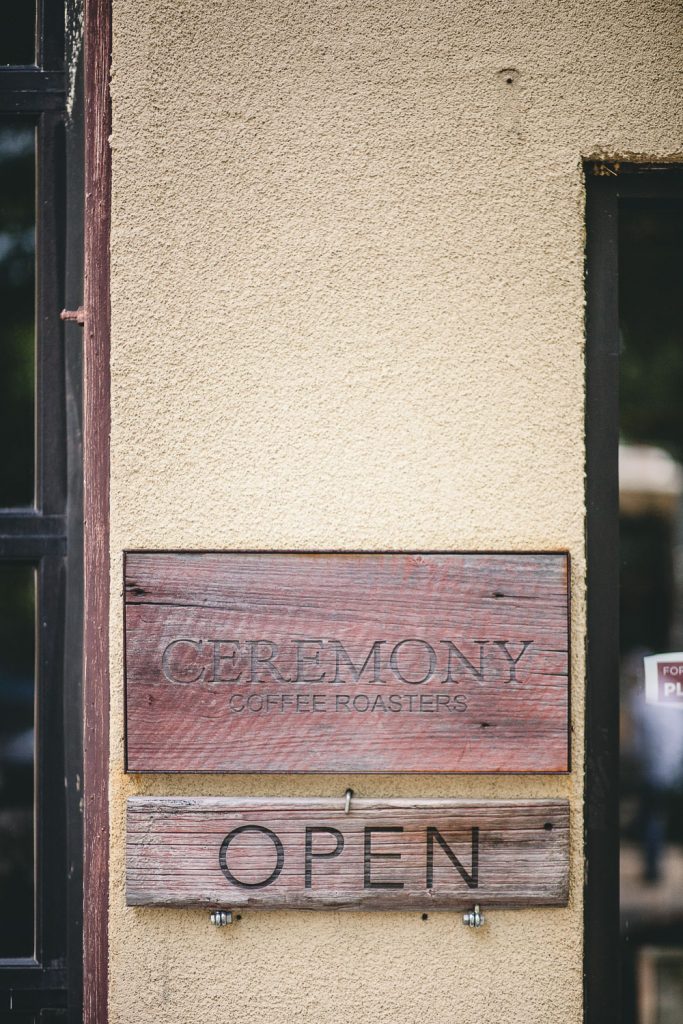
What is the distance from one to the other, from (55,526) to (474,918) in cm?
140

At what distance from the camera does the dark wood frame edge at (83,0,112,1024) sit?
6.15 ft

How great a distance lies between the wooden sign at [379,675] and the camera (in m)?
1.82

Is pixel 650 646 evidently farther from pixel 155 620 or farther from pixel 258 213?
pixel 258 213

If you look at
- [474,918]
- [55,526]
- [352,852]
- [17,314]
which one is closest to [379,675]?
[352,852]

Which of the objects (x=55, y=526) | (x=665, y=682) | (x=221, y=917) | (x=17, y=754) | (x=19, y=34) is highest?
(x=19, y=34)

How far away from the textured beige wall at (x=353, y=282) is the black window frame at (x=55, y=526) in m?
0.17

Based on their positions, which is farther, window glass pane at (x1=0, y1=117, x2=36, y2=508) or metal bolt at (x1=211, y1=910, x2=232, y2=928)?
window glass pane at (x1=0, y1=117, x2=36, y2=508)

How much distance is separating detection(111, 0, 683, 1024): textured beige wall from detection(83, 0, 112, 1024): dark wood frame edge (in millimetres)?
38

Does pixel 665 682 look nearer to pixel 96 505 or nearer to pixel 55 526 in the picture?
pixel 96 505

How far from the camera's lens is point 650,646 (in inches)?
85.7

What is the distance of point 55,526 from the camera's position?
200 cm

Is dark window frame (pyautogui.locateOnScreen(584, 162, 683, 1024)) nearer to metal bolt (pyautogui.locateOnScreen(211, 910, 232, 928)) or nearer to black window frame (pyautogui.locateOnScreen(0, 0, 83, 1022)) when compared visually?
metal bolt (pyautogui.locateOnScreen(211, 910, 232, 928))

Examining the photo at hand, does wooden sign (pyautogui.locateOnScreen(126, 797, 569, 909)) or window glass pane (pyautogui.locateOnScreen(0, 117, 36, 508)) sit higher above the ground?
window glass pane (pyautogui.locateOnScreen(0, 117, 36, 508))

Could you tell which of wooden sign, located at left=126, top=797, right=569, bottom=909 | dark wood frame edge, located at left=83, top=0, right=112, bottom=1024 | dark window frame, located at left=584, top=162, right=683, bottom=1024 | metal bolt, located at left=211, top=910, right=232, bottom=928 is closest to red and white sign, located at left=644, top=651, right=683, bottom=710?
dark window frame, located at left=584, top=162, right=683, bottom=1024
